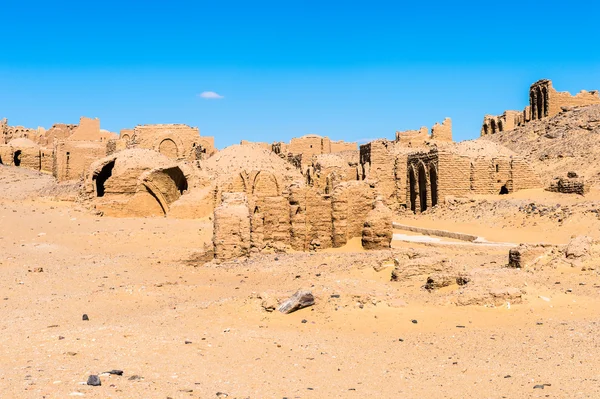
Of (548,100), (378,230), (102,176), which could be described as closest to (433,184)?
(378,230)

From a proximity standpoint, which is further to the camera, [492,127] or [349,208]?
[492,127]

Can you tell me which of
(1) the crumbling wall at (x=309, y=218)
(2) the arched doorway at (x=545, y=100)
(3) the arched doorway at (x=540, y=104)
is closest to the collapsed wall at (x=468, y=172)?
(1) the crumbling wall at (x=309, y=218)

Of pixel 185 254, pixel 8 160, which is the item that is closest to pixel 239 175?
pixel 185 254

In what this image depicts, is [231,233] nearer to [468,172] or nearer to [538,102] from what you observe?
[468,172]

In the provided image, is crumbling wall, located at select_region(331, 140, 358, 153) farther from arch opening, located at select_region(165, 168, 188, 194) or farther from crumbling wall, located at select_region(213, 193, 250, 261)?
crumbling wall, located at select_region(213, 193, 250, 261)

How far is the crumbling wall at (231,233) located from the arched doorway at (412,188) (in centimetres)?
1810

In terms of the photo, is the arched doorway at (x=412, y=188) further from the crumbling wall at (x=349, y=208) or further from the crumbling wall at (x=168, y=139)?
the crumbling wall at (x=349, y=208)

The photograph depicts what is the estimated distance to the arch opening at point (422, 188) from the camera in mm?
30484

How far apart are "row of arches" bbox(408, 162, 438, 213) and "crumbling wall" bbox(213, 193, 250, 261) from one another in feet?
54.2

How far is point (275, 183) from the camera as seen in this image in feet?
89.4

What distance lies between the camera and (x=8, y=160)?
Result: 41.9 metres

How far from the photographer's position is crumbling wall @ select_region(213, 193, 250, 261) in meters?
14.4

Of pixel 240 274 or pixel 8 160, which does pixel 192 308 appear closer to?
pixel 240 274

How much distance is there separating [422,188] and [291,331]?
932 inches
